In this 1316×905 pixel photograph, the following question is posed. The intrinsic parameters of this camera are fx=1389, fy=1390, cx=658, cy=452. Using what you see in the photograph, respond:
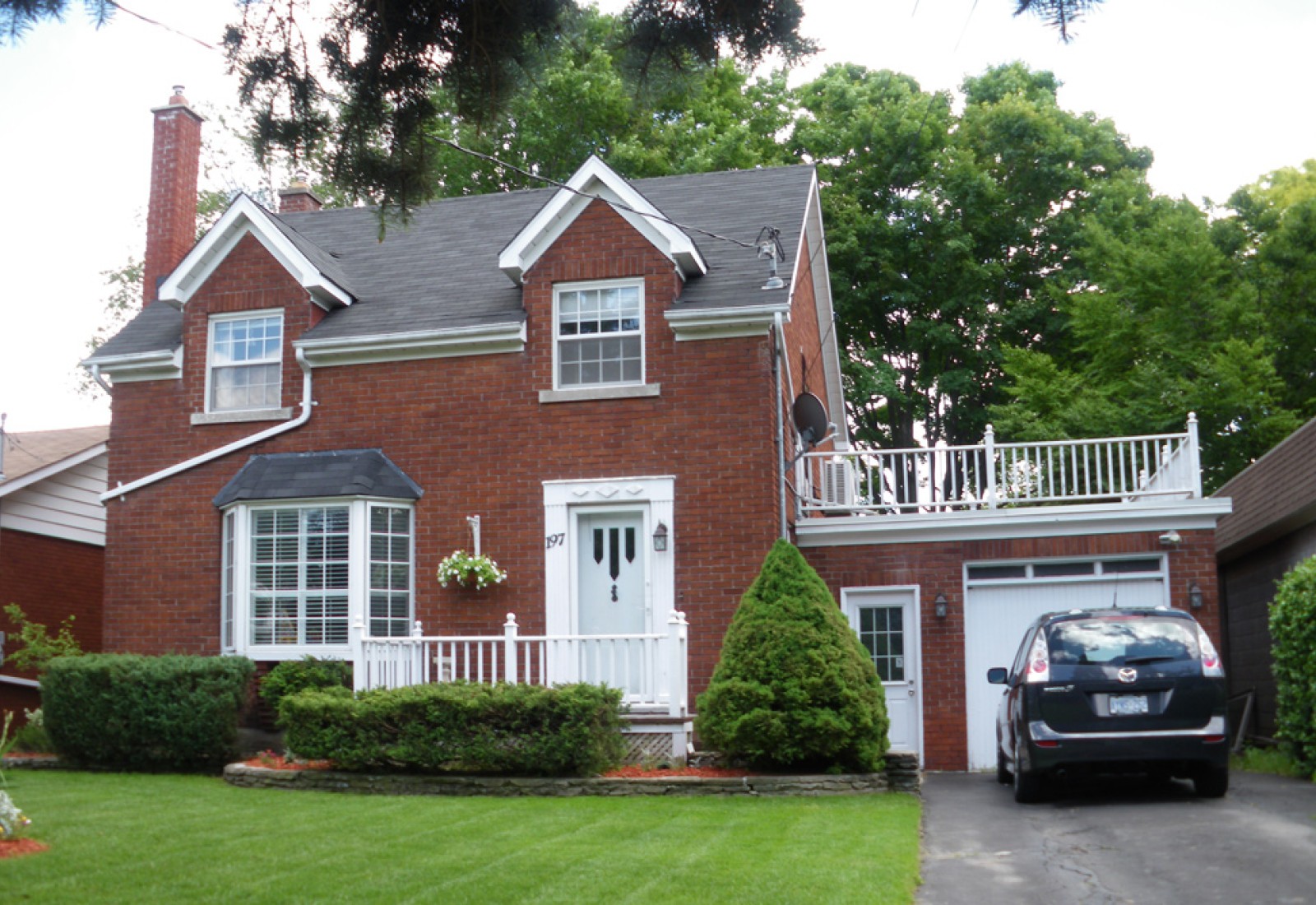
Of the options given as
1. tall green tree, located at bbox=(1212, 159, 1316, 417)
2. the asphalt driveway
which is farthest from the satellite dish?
tall green tree, located at bbox=(1212, 159, 1316, 417)

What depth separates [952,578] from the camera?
16.9m

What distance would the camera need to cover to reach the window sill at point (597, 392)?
16.4 meters

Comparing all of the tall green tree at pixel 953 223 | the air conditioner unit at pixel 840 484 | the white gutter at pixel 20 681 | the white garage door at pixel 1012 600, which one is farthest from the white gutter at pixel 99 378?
the tall green tree at pixel 953 223

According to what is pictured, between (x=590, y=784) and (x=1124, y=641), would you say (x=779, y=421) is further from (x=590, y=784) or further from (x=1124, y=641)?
(x=1124, y=641)

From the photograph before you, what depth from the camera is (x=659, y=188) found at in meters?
20.3

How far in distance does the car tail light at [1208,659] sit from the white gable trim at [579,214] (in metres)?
7.58

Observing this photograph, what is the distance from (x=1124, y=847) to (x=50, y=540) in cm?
1643

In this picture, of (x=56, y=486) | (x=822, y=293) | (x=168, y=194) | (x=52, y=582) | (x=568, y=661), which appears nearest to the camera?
(x=568, y=661)

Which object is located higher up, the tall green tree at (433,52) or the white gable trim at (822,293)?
the white gable trim at (822,293)

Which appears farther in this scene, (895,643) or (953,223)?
(953,223)

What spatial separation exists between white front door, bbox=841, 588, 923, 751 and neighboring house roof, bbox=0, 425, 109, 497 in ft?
37.3

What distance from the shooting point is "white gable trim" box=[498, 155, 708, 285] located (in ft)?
54.3

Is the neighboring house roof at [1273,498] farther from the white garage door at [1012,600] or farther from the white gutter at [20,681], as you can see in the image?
the white gutter at [20,681]

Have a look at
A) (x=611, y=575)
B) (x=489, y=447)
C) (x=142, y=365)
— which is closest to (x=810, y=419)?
(x=611, y=575)
